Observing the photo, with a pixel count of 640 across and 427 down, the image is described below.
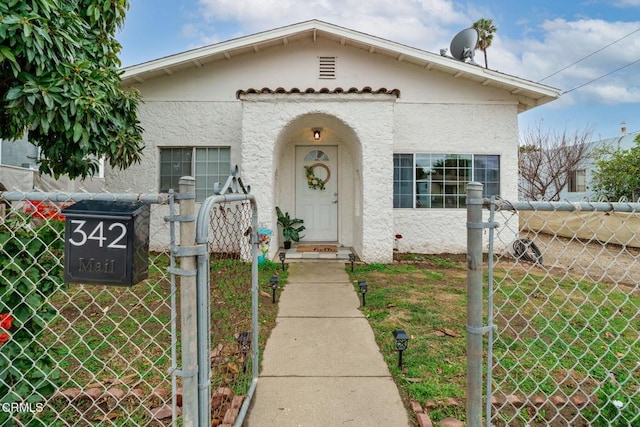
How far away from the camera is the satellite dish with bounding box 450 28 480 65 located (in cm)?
918

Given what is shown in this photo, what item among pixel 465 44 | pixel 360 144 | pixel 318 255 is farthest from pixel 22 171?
pixel 465 44

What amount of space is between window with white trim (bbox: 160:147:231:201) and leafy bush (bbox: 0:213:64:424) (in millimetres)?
6666

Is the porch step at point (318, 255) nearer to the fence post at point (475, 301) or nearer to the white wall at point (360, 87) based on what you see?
the white wall at point (360, 87)

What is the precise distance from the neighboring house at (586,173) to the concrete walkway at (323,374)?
17683 millimetres

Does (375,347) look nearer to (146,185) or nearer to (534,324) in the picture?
(534,324)

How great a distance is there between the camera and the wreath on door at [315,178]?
8.98 metres

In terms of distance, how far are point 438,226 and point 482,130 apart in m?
2.74

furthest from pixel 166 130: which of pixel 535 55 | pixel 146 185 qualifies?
pixel 535 55

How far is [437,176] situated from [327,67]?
4060mm

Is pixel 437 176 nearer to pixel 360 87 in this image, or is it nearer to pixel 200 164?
pixel 360 87

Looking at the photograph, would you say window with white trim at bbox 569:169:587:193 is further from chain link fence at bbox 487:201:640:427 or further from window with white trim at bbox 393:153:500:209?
chain link fence at bbox 487:201:640:427

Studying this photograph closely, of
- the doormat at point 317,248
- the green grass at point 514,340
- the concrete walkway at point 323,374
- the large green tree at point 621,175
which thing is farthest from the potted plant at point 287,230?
the large green tree at point 621,175

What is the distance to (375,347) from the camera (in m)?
3.41

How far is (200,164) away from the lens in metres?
8.52
